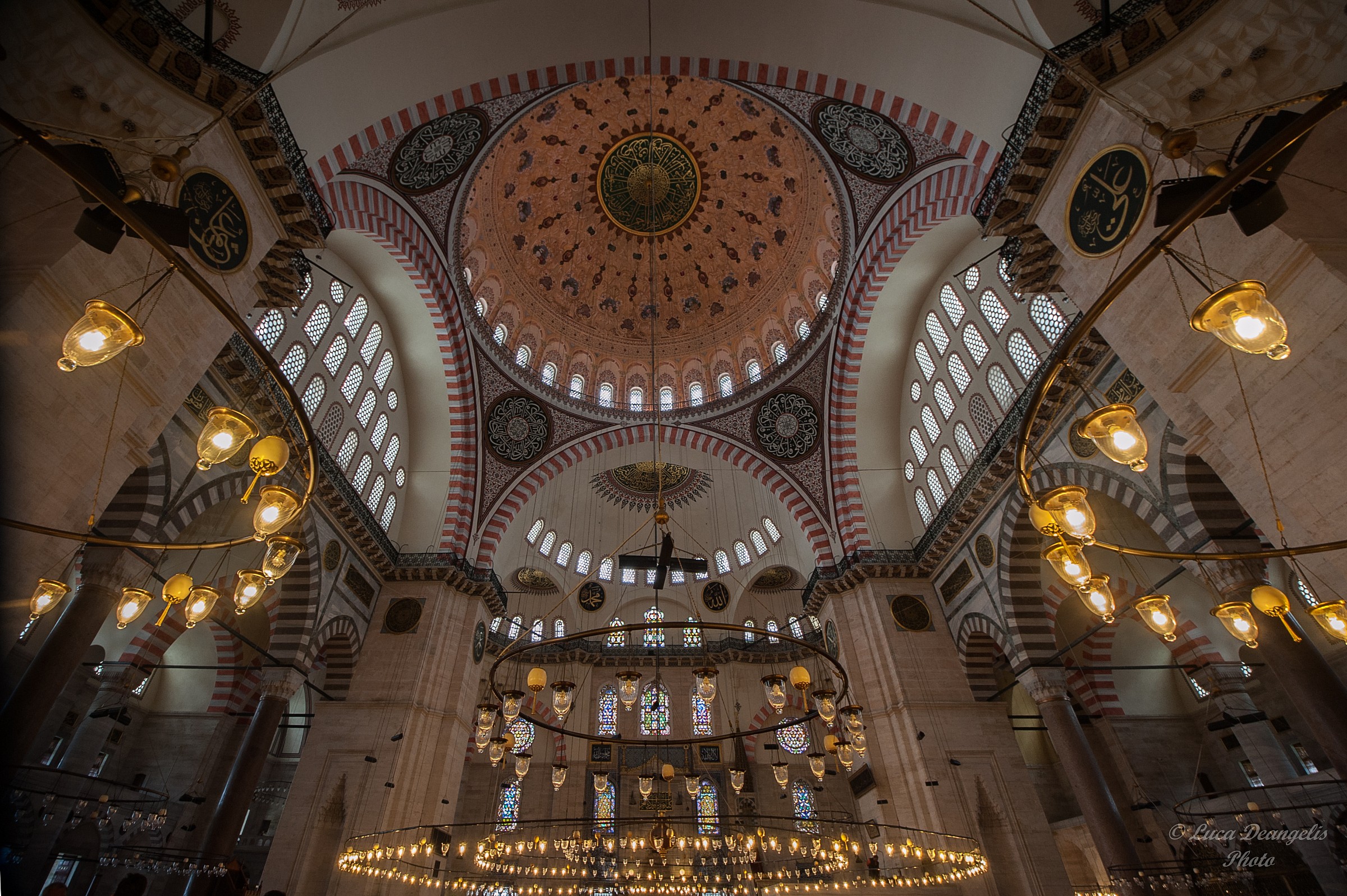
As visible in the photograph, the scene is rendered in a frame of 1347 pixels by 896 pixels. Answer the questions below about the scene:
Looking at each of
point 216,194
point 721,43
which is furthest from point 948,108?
point 216,194

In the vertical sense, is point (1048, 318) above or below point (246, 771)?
above

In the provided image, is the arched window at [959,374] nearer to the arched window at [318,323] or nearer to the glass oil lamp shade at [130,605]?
the arched window at [318,323]

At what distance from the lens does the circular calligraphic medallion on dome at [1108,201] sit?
16.9 feet

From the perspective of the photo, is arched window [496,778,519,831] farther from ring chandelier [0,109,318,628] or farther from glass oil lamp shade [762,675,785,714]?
ring chandelier [0,109,318,628]

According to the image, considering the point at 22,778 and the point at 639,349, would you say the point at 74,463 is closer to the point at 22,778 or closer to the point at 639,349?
the point at 22,778

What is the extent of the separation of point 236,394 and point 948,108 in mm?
9173

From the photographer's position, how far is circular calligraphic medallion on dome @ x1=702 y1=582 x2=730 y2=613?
19406mm

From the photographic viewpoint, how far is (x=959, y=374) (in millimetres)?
11578

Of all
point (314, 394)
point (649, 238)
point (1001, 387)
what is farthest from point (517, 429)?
point (1001, 387)

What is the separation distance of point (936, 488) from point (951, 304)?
3.51 metres

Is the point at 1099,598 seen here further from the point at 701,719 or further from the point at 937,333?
the point at 701,719

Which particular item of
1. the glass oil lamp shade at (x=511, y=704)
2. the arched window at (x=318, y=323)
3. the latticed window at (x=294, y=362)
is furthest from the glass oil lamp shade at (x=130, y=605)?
the arched window at (x=318, y=323)

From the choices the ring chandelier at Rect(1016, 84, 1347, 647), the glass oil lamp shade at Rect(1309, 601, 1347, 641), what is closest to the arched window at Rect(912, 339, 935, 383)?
the ring chandelier at Rect(1016, 84, 1347, 647)

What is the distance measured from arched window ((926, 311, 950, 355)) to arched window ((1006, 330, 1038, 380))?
1908mm
